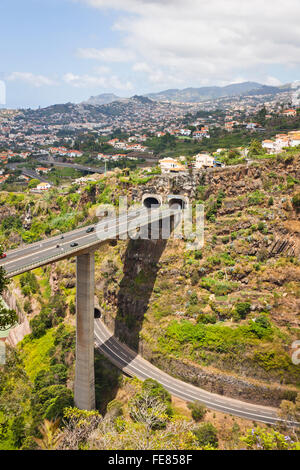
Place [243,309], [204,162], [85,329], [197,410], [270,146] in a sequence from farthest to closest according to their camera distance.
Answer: [270,146], [204,162], [243,309], [85,329], [197,410]

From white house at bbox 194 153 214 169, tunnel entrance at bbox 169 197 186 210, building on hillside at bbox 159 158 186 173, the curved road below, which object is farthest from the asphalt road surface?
white house at bbox 194 153 214 169

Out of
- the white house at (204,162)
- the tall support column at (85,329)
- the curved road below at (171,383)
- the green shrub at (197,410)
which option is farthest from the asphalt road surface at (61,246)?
the white house at (204,162)

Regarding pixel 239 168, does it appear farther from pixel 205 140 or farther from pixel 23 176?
pixel 23 176

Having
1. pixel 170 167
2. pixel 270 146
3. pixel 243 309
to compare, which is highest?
pixel 270 146

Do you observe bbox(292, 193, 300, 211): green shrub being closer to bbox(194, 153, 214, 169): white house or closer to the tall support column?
bbox(194, 153, 214, 169): white house

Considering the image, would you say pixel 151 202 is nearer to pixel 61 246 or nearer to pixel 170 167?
pixel 170 167

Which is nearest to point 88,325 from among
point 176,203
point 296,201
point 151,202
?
point 151,202

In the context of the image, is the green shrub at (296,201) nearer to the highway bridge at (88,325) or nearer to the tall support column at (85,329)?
the highway bridge at (88,325)
